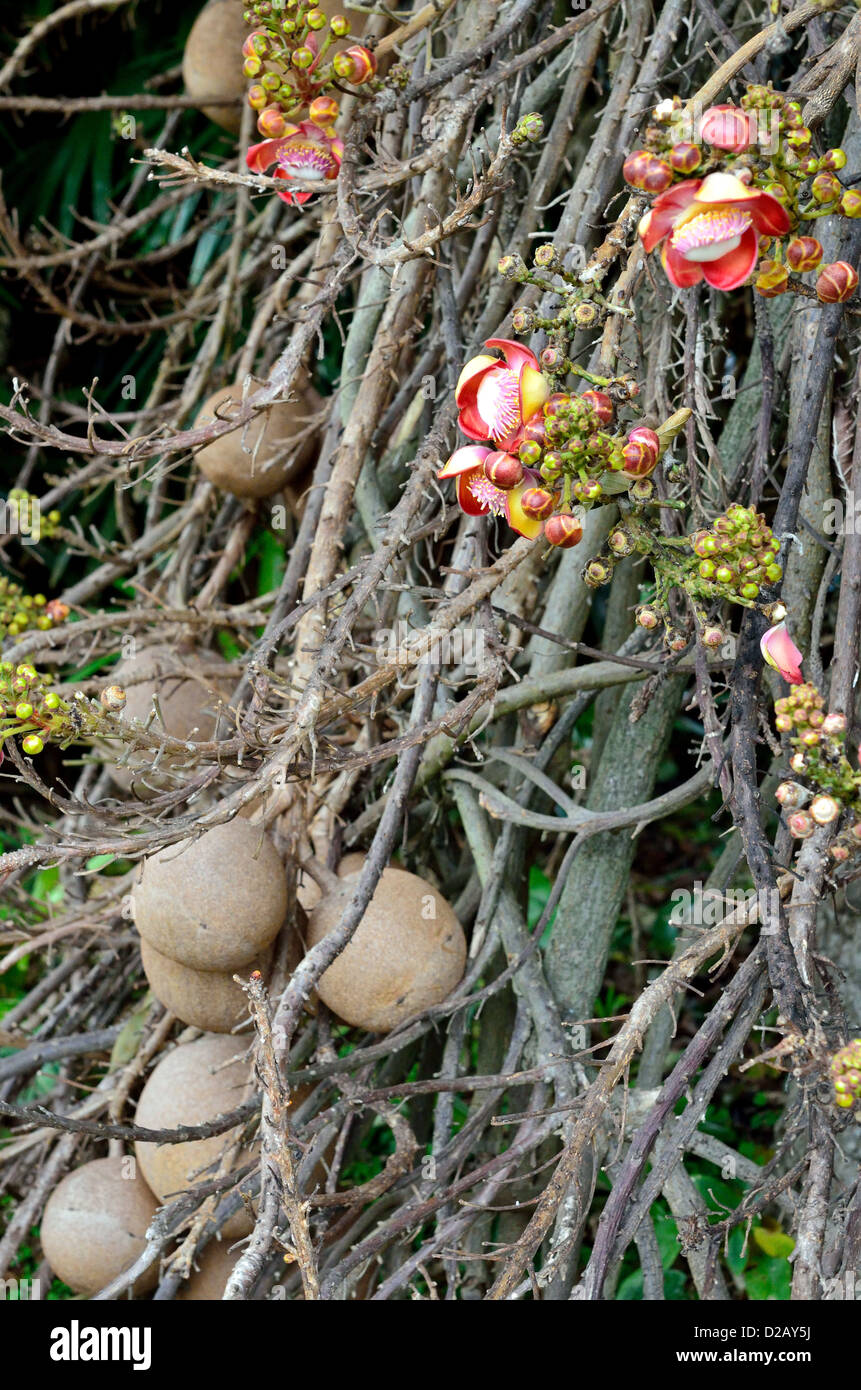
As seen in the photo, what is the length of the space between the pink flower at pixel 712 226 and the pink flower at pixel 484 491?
0.59 feet

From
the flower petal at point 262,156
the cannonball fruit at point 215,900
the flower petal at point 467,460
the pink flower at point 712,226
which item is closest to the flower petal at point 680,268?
the pink flower at point 712,226

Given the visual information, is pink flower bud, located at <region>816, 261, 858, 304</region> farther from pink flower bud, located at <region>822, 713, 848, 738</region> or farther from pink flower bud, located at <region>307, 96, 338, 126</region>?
pink flower bud, located at <region>307, 96, 338, 126</region>

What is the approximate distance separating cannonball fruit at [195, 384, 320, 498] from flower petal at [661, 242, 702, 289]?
0.94 meters

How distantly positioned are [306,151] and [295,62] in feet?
0.40

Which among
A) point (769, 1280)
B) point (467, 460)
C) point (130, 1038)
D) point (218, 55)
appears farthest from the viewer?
point (218, 55)

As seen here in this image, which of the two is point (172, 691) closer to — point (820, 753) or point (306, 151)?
point (306, 151)

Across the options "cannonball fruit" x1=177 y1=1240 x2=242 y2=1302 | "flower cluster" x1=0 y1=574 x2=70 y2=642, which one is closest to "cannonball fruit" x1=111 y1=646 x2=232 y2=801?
"flower cluster" x1=0 y1=574 x2=70 y2=642

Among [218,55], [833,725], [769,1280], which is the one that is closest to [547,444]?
[833,725]

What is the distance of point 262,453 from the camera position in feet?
5.75

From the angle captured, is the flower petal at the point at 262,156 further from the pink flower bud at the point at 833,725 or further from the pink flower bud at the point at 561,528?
the pink flower bud at the point at 833,725

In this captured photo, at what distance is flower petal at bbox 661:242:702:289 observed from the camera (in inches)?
30.6

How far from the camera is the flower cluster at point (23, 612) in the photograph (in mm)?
1738
